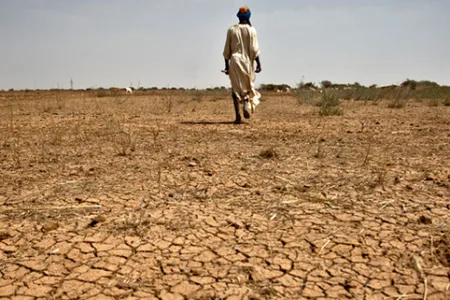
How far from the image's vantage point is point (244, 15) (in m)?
5.63

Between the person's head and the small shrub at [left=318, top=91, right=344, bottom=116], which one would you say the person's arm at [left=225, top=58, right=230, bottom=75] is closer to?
the person's head

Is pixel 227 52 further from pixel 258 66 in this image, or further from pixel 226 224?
pixel 226 224

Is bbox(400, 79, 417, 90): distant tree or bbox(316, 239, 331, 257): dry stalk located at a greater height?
bbox(400, 79, 417, 90): distant tree

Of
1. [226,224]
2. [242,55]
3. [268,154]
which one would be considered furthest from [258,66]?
[226,224]

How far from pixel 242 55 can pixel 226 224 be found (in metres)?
4.01

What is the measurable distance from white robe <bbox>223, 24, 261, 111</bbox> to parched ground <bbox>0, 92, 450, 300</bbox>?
2.10 m

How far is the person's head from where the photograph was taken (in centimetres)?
563

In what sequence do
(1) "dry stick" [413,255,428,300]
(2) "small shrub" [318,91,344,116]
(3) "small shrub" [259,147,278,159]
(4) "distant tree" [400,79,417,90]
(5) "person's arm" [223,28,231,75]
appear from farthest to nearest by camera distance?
1. (4) "distant tree" [400,79,417,90]
2. (2) "small shrub" [318,91,344,116]
3. (5) "person's arm" [223,28,231,75]
4. (3) "small shrub" [259,147,278,159]
5. (1) "dry stick" [413,255,428,300]

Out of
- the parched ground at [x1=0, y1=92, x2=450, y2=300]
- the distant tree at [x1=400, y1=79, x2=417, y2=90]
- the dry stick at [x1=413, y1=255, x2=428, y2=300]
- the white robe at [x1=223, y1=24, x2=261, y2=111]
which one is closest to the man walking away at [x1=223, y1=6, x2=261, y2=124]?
the white robe at [x1=223, y1=24, x2=261, y2=111]

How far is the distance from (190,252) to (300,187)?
113 centimetres

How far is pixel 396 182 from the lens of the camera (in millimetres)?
2830

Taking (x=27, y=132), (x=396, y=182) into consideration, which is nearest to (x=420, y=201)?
(x=396, y=182)

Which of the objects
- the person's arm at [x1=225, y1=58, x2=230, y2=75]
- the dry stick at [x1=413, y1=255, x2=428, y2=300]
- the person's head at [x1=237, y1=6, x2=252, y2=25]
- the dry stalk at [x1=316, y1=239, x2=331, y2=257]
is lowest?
the dry stick at [x1=413, y1=255, x2=428, y2=300]

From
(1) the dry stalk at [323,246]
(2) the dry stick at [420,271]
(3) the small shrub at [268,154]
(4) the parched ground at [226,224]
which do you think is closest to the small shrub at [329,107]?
(4) the parched ground at [226,224]
